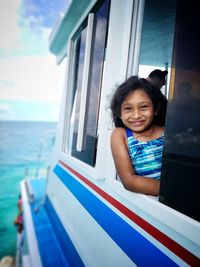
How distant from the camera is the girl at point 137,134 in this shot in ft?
4.73

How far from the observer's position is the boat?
106 centimetres

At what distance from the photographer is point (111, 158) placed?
184 centimetres

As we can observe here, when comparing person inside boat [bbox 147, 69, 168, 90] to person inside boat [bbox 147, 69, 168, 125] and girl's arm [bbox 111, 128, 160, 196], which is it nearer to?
person inside boat [bbox 147, 69, 168, 125]

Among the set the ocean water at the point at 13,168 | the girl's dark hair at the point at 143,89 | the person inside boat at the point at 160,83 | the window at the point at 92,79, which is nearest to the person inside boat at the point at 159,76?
the person inside boat at the point at 160,83

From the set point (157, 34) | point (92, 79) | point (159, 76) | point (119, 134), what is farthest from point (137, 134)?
point (157, 34)

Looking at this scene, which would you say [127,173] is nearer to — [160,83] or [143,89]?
[143,89]

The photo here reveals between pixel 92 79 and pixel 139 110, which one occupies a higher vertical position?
pixel 92 79

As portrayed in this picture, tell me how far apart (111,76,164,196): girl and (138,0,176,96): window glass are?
0.40m

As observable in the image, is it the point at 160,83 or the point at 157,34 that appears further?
the point at 157,34

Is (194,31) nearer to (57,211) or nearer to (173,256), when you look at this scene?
(173,256)

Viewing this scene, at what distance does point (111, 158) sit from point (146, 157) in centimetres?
43

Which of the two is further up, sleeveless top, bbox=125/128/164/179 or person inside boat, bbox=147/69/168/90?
person inside boat, bbox=147/69/168/90

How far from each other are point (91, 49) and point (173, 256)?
2.04 metres

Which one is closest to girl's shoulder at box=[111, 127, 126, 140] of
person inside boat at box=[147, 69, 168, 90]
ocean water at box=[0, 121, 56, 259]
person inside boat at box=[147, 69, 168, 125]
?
person inside boat at box=[147, 69, 168, 125]
